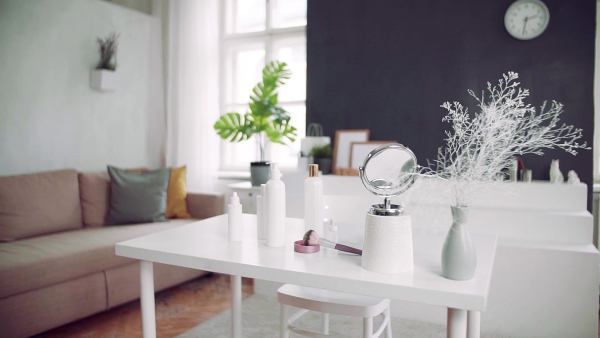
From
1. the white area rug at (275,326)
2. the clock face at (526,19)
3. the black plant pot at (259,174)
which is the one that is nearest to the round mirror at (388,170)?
the white area rug at (275,326)

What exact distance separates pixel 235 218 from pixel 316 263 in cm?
40

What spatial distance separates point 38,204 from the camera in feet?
10.2

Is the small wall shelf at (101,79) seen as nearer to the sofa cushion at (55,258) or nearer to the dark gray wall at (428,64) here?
the sofa cushion at (55,258)

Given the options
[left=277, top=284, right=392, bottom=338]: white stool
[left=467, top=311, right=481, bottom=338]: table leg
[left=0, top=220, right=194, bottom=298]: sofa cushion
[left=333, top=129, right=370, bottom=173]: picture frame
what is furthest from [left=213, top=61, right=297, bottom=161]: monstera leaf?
[left=467, top=311, right=481, bottom=338]: table leg

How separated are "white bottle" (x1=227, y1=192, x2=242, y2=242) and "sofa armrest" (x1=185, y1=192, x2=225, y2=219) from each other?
2168 millimetres

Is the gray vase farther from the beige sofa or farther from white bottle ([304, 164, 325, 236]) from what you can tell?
the beige sofa

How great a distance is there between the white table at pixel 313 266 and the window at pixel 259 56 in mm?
2620

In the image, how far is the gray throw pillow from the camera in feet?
11.4

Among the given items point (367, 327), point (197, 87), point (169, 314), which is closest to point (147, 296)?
point (367, 327)

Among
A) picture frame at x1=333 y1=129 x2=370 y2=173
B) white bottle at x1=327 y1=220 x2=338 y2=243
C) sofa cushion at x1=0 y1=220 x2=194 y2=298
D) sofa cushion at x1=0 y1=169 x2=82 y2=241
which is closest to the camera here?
white bottle at x1=327 y1=220 x2=338 y2=243

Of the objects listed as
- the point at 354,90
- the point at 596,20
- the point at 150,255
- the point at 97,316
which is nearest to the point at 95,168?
the point at 97,316

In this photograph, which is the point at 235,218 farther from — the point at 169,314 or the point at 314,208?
the point at 169,314

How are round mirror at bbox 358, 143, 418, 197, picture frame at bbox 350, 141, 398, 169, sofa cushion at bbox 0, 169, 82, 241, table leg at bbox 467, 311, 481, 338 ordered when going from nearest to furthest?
round mirror at bbox 358, 143, 418, 197, table leg at bbox 467, 311, 481, 338, sofa cushion at bbox 0, 169, 82, 241, picture frame at bbox 350, 141, 398, 169

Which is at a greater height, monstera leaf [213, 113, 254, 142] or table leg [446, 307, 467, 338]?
monstera leaf [213, 113, 254, 142]
